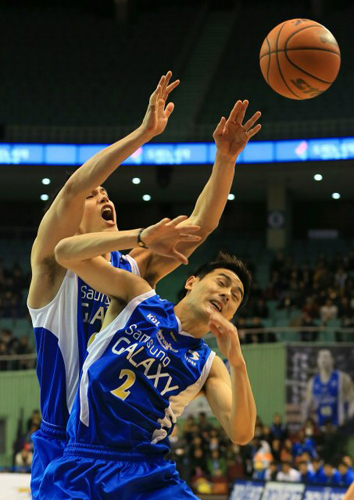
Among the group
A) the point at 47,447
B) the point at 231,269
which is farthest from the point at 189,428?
the point at 231,269

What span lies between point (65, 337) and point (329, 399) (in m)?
12.5

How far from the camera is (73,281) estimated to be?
420cm

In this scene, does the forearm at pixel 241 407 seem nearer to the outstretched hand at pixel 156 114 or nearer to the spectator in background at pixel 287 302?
the outstretched hand at pixel 156 114

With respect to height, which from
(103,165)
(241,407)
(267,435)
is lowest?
(267,435)

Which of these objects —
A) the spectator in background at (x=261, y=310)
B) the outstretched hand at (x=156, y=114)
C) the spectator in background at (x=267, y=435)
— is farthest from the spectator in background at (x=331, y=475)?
the outstretched hand at (x=156, y=114)

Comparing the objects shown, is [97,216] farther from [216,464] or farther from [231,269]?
[216,464]

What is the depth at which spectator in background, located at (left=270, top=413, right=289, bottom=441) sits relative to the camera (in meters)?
15.0

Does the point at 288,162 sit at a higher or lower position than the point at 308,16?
lower

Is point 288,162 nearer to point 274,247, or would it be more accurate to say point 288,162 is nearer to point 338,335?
point 274,247

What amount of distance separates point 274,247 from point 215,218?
66.1 feet

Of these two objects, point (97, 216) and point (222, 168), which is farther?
point (222, 168)

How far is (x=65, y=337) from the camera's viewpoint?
164 inches

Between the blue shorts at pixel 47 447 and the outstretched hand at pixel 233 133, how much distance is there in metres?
1.75

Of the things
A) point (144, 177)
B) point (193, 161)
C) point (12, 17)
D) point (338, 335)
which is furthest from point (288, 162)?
point (12, 17)
